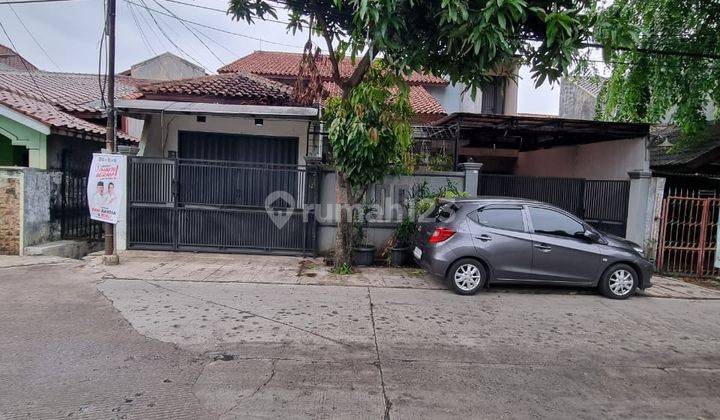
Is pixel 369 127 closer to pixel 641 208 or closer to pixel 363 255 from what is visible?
pixel 363 255

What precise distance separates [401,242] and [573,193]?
16.2ft

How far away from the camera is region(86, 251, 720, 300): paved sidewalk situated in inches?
302

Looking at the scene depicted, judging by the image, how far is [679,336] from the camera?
5.57 meters

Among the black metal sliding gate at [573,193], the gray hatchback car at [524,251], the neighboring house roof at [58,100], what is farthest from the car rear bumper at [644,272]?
the neighboring house roof at [58,100]

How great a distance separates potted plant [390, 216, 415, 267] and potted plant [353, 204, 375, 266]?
→ 1.50 feet

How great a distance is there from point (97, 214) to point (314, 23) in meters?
5.43

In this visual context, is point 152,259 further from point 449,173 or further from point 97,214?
point 449,173

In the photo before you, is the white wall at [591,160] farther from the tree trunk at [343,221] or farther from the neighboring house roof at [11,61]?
the neighboring house roof at [11,61]

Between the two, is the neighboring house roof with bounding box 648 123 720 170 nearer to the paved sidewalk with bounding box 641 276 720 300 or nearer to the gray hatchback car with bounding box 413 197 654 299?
the paved sidewalk with bounding box 641 276 720 300

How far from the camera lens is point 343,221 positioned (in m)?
8.54

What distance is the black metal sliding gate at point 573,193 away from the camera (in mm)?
10617

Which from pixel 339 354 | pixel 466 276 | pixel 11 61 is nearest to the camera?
pixel 339 354

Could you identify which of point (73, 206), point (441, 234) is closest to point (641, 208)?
point (441, 234)

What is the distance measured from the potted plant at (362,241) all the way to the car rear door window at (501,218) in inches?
106
